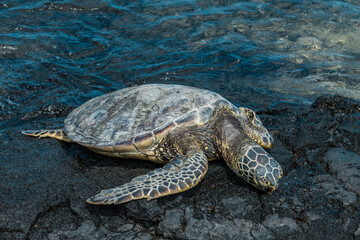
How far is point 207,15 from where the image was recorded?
443 inches

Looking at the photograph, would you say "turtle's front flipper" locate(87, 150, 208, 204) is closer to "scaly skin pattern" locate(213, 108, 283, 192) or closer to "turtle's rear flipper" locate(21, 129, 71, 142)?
"scaly skin pattern" locate(213, 108, 283, 192)

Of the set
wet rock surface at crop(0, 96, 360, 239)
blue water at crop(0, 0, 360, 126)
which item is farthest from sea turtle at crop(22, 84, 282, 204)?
blue water at crop(0, 0, 360, 126)

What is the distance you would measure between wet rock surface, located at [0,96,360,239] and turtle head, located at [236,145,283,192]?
7.4 inches

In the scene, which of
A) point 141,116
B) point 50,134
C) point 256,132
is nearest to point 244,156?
point 256,132

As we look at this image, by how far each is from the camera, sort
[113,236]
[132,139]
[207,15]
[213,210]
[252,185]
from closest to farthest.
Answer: [113,236] → [213,210] → [252,185] → [132,139] → [207,15]

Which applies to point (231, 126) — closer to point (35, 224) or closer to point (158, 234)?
point (158, 234)

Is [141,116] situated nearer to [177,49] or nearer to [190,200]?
[190,200]

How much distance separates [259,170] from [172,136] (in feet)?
4.26

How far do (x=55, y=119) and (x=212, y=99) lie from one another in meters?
3.22

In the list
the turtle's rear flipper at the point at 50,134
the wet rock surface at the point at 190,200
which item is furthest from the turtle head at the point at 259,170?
the turtle's rear flipper at the point at 50,134

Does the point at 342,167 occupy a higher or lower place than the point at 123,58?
higher

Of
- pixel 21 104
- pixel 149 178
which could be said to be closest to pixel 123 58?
pixel 21 104

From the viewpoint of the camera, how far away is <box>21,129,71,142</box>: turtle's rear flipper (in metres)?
5.56

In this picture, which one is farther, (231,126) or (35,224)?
(231,126)
